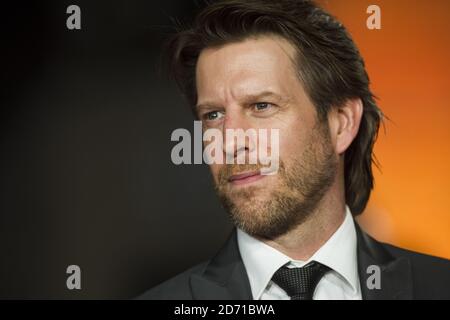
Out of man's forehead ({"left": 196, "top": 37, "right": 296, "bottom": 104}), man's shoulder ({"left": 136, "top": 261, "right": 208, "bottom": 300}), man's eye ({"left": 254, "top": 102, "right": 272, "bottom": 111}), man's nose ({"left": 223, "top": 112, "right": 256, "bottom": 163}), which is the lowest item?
man's shoulder ({"left": 136, "top": 261, "right": 208, "bottom": 300})

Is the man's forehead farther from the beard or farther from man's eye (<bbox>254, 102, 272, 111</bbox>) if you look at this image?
the beard

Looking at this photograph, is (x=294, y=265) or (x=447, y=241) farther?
(x=447, y=241)

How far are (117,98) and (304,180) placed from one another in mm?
706

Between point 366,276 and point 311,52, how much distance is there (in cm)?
73

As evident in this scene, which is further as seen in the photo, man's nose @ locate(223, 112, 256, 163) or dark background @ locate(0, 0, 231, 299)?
dark background @ locate(0, 0, 231, 299)

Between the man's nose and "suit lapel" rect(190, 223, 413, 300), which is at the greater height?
the man's nose

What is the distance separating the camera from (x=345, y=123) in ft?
6.68

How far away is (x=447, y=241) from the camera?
209 centimetres

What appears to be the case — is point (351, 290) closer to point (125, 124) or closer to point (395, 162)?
point (395, 162)

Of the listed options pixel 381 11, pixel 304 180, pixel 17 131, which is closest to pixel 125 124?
pixel 17 131

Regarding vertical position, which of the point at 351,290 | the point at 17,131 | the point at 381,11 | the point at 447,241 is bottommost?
the point at 351,290

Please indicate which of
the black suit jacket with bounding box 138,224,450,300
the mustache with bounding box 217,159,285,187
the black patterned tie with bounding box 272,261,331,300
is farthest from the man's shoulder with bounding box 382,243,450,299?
the mustache with bounding box 217,159,285,187

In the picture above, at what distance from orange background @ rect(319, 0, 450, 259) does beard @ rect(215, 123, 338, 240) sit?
24cm

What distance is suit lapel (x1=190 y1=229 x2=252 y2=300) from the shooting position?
6.35 ft
